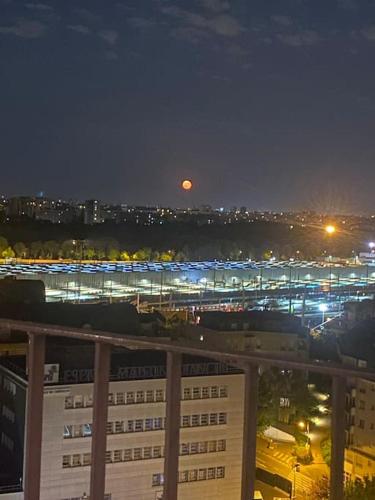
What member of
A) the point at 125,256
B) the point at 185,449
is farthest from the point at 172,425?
the point at 125,256

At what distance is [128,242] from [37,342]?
21.9 metres

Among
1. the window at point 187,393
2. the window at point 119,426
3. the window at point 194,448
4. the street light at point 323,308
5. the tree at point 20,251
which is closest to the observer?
the window at point 194,448

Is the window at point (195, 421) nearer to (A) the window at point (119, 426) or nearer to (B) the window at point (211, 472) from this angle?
(B) the window at point (211, 472)

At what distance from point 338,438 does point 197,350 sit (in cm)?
16

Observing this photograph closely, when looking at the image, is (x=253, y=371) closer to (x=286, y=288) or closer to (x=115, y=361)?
(x=115, y=361)

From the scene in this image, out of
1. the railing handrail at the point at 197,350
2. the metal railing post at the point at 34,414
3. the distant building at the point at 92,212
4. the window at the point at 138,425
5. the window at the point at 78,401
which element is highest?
the distant building at the point at 92,212

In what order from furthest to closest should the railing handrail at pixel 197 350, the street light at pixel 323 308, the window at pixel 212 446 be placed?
the street light at pixel 323 308, the window at pixel 212 446, the railing handrail at pixel 197 350

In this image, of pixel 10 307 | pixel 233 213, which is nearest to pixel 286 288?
pixel 10 307

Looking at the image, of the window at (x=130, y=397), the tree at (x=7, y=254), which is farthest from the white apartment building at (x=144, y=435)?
the tree at (x=7, y=254)

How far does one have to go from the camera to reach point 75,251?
1866 cm

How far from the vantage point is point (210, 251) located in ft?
69.4

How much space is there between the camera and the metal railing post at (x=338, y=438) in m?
0.59

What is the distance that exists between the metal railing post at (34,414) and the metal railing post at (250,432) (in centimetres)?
25

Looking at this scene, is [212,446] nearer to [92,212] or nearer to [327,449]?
[327,449]
